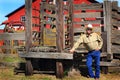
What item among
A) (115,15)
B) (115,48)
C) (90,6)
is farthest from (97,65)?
(90,6)

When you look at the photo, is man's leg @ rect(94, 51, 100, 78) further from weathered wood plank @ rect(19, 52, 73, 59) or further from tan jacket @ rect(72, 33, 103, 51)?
weathered wood plank @ rect(19, 52, 73, 59)

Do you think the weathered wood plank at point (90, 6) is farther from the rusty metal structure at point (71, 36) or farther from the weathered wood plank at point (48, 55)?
the weathered wood plank at point (48, 55)

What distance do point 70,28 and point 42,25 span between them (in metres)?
1.53

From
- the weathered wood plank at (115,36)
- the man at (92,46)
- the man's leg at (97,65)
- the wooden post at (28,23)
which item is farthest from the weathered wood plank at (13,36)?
the man's leg at (97,65)

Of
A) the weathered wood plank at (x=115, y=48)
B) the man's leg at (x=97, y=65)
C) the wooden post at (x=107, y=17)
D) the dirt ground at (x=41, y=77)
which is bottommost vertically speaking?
the dirt ground at (x=41, y=77)

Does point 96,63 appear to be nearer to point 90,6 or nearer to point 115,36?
point 115,36

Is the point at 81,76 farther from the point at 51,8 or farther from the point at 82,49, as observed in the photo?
the point at 51,8

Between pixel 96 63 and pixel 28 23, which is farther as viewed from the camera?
pixel 28 23

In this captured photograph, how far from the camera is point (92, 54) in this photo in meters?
9.88

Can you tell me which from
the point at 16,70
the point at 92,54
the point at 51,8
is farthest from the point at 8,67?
the point at 92,54

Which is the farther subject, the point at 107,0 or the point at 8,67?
the point at 8,67

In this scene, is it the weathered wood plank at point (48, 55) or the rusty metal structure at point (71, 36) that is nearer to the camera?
the weathered wood plank at point (48, 55)

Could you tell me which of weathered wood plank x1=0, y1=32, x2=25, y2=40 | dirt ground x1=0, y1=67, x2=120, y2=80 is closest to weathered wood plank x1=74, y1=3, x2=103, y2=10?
dirt ground x1=0, y1=67, x2=120, y2=80

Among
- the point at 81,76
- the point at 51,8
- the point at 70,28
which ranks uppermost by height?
the point at 51,8
